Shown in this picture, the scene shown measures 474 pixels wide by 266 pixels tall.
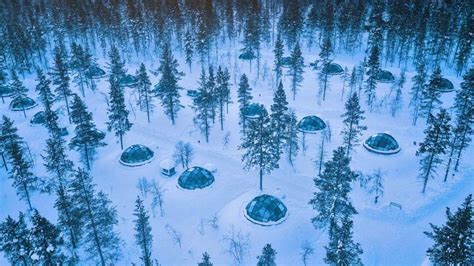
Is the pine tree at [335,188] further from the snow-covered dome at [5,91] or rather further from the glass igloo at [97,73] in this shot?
the snow-covered dome at [5,91]

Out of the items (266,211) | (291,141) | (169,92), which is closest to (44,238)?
(266,211)

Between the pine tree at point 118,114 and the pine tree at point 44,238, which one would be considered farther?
the pine tree at point 118,114

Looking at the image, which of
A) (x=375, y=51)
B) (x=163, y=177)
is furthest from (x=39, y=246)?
(x=375, y=51)

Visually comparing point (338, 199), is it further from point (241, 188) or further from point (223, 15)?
point (223, 15)

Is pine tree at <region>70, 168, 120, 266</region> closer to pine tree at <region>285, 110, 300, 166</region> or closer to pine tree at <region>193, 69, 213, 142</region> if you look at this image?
pine tree at <region>193, 69, 213, 142</region>

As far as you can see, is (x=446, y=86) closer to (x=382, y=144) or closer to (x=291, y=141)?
(x=382, y=144)

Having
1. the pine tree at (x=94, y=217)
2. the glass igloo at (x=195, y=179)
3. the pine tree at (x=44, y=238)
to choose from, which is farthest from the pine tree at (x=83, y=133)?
the pine tree at (x=44, y=238)
